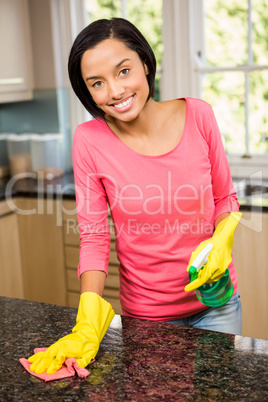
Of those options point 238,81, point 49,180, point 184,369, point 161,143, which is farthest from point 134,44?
point 49,180

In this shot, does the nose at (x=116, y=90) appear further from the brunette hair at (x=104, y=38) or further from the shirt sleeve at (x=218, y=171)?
the shirt sleeve at (x=218, y=171)

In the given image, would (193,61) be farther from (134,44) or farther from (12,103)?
(134,44)

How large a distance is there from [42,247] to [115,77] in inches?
70.4

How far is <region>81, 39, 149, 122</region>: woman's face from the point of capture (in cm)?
121

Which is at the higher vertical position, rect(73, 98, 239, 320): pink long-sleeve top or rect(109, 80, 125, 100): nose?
rect(109, 80, 125, 100): nose

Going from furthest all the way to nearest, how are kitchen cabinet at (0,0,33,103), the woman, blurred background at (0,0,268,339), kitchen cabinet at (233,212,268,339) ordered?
kitchen cabinet at (0,0,33,103) < blurred background at (0,0,268,339) < kitchen cabinet at (233,212,268,339) < the woman

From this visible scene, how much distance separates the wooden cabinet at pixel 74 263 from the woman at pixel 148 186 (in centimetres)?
120

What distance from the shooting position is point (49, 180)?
3.05 meters

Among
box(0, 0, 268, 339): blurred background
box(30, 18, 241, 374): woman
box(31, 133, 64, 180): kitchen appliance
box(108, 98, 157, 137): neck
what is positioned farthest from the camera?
box(31, 133, 64, 180): kitchen appliance

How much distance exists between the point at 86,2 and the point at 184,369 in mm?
2671

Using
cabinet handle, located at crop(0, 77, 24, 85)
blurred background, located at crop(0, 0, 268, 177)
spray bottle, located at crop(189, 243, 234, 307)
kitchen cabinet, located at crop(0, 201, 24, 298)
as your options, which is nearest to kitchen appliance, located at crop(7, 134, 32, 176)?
blurred background, located at crop(0, 0, 268, 177)

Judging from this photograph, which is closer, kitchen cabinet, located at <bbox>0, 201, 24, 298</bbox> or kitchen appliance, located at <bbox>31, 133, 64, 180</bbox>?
kitchen cabinet, located at <bbox>0, 201, 24, 298</bbox>

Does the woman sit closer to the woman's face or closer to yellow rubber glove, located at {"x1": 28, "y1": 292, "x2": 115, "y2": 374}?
the woman's face

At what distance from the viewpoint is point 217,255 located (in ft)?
3.90
